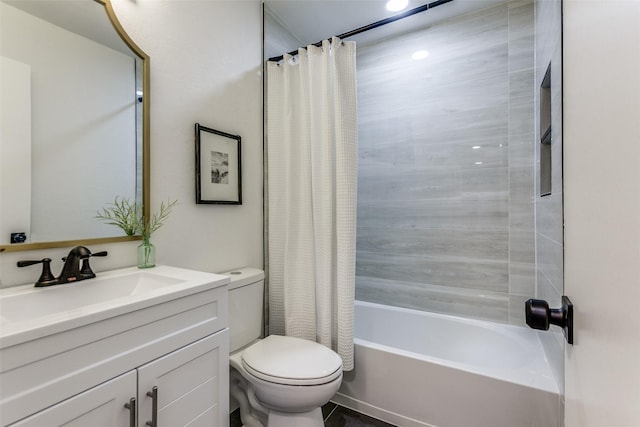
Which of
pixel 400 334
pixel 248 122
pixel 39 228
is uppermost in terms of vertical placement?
pixel 248 122

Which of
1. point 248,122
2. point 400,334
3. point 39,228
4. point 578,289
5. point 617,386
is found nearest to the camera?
point 617,386

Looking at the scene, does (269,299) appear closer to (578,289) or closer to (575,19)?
(578,289)

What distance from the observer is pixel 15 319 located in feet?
2.77

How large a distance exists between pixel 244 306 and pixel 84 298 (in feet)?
2.30

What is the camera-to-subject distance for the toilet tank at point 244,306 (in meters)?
1.47

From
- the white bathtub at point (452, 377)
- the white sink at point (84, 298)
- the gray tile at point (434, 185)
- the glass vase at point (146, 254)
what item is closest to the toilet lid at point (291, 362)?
the white bathtub at point (452, 377)

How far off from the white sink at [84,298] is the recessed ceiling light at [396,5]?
2.07 meters

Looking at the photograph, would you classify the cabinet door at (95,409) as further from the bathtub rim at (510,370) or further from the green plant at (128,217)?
the bathtub rim at (510,370)

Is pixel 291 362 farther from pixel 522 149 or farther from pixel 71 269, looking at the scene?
pixel 522 149

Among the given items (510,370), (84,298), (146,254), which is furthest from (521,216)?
(84,298)

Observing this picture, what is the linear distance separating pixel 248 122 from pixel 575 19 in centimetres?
162

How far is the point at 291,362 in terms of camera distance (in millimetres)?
1327

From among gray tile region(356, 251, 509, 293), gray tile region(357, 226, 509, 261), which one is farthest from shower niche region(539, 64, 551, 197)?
gray tile region(356, 251, 509, 293)

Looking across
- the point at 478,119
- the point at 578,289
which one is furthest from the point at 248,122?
the point at 578,289
